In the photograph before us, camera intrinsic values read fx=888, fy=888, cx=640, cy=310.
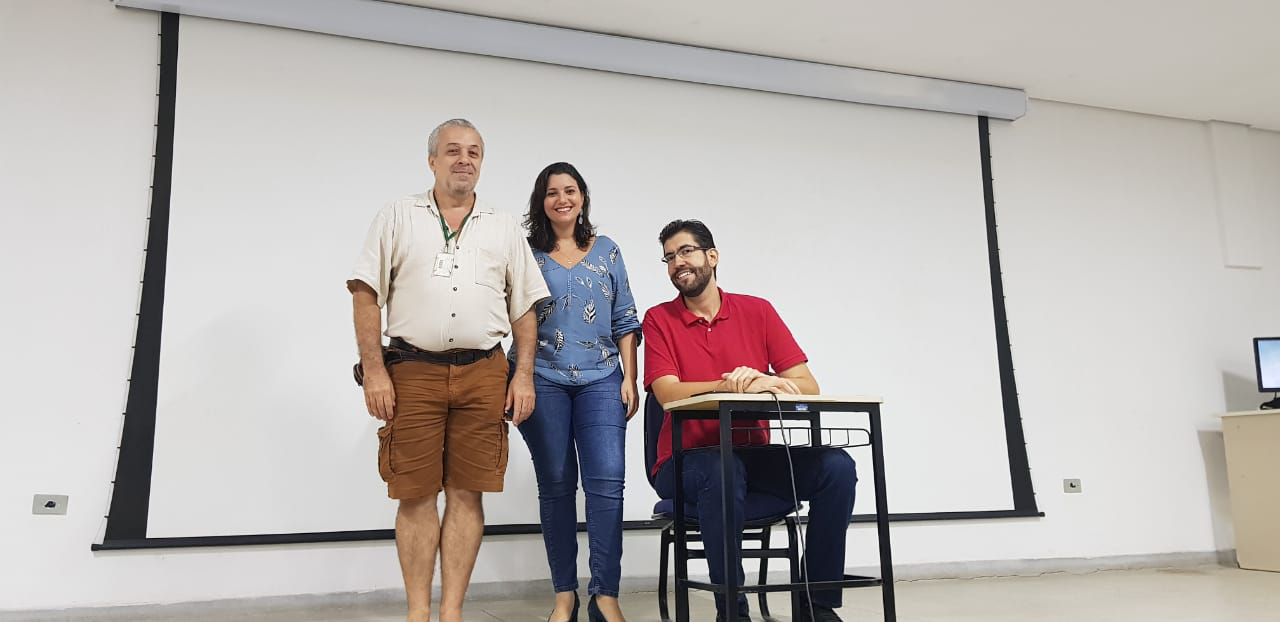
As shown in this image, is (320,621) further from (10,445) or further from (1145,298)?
(1145,298)

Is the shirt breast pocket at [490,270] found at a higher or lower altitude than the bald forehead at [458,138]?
lower

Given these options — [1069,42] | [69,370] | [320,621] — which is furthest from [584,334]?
[1069,42]

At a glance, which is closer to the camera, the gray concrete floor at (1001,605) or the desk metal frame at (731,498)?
the desk metal frame at (731,498)

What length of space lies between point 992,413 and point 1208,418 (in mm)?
1411

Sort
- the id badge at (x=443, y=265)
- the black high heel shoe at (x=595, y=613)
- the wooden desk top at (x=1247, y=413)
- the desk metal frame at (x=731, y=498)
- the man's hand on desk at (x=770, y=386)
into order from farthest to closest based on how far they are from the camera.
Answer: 1. the wooden desk top at (x=1247, y=413)
2. the black high heel shoe at (x=595, y=613)
3. the id badge at (x=443, y=265)
4. the man's hand on desk at (x=770, y=386)
5. the desk metal frame at (x=731, y=498)

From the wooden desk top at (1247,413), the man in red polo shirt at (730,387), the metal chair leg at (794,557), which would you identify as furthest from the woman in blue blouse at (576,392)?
the wooden desk top at (1247,413)

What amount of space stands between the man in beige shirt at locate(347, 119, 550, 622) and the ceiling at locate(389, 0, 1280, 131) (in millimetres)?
1762

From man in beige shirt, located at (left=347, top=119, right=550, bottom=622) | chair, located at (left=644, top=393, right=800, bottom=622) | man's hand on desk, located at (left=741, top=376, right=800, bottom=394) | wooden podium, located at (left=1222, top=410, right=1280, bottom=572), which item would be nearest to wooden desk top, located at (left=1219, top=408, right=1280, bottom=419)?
wooden podium, located at (left=1222, top=410, right=1280, bottom=572)

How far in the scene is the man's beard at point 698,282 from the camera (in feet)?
8.29

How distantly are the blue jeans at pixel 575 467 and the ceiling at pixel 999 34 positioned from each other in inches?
80.4

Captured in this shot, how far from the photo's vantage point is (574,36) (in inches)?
156

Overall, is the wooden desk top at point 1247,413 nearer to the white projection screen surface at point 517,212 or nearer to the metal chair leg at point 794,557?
the white projection screen surface at point 517,212

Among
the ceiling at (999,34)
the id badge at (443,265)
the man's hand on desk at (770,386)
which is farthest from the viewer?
the ceiling at (999,34)

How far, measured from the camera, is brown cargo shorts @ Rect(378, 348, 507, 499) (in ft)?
7.23
